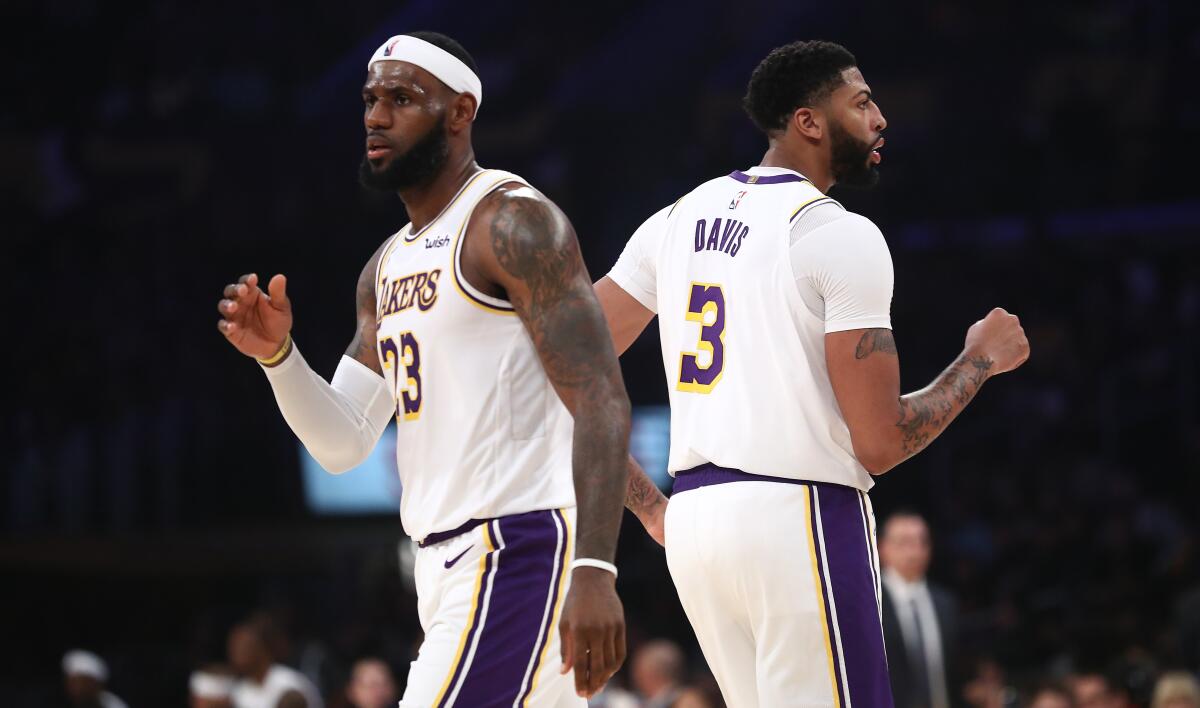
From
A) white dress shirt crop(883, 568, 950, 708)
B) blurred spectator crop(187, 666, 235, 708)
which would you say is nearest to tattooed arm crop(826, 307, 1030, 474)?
white dress shirt crop(883, 568, 950, 708)

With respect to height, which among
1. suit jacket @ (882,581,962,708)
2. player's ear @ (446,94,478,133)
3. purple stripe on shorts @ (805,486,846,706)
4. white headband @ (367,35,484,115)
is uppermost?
white headband @ (367,35,484,115)

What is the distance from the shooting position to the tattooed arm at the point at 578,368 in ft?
11.2

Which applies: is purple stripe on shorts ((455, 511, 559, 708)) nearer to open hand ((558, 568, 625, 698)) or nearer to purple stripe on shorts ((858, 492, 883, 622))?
open hand ((558, 568, 625, 698))

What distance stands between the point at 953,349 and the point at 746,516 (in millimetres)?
11549

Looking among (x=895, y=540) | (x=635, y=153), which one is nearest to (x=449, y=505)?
(x=895, y=540)

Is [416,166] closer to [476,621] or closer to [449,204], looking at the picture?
[449,204]

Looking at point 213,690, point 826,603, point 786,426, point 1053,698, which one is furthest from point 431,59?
point 213,690

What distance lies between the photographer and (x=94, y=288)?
16469mm

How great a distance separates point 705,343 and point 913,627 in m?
4.41

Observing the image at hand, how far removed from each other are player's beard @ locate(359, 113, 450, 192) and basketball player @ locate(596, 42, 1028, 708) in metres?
0.74

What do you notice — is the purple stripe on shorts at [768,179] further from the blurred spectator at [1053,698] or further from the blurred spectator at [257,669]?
the blurred spectator at [257,669]

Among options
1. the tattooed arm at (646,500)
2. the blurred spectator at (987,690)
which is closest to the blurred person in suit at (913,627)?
the blurred spectator at (987,690)

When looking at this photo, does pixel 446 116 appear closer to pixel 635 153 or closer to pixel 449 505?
pixel 449 505

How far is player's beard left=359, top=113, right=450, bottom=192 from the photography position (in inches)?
165
